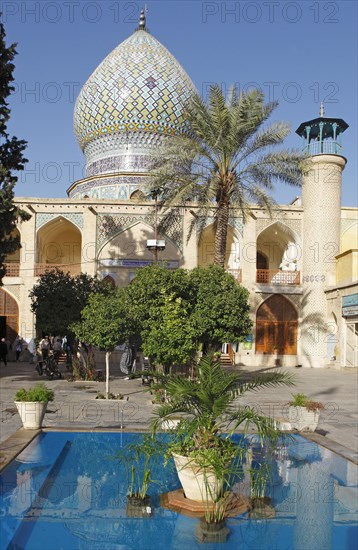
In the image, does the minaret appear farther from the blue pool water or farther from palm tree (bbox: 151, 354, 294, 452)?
palm tree (bbox: 151, 354, 294, 452)

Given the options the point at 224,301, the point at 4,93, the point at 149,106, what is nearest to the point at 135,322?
the point at 224,301

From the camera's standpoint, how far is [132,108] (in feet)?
83.7

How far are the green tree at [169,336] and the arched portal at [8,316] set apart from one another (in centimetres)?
1217

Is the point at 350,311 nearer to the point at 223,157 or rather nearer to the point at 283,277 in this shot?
the point at 283,277

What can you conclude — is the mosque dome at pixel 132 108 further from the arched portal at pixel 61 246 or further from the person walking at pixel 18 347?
the person walking at pixel 18 347

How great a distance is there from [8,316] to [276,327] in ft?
34.0

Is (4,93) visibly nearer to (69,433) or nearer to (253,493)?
(69,433)

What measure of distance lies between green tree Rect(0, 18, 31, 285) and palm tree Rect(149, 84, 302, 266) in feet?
11.9

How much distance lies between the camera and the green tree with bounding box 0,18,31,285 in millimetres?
12312

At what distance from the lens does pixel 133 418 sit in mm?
9570

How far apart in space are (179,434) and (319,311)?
60.6ft

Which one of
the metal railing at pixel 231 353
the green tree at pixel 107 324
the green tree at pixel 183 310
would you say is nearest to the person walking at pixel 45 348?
the green tree at pixel 107 324

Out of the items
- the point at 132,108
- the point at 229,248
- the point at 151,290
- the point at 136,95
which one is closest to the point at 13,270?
the point at 132,108

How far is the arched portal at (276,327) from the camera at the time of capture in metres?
22.9
